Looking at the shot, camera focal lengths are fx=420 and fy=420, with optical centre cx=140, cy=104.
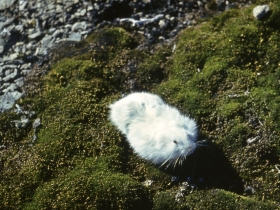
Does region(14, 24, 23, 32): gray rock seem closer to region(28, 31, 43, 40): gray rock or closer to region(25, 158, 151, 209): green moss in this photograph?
region(28, 31, 43, 40): gray rock

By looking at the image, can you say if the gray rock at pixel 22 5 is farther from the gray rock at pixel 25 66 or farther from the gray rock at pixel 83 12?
the gray rock at pixel 25 66

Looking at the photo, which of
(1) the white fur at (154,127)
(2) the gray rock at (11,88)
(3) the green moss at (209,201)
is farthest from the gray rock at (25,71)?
(3) the green moss at (209,201)

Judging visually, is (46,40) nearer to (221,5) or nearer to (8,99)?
(8,99)

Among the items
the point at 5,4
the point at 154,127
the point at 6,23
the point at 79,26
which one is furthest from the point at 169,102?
the point at 5,4

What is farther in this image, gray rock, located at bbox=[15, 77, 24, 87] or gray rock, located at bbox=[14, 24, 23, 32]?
gray rock, located at bbox=[14, 24, 23, 32]

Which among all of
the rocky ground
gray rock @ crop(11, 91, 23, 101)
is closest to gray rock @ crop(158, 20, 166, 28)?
the rocky ground

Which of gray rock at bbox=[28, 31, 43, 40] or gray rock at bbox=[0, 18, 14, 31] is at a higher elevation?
gray rock at bbox=[0, 18, 14, 31]
